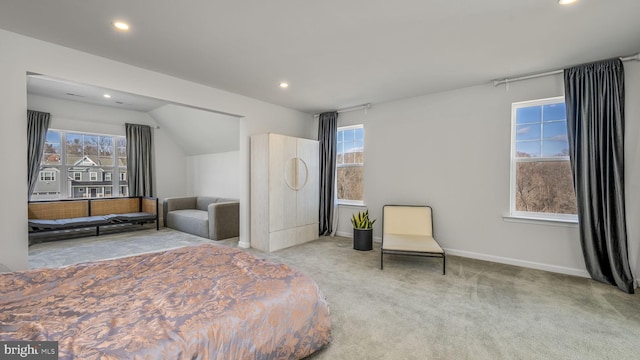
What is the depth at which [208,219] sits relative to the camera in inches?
201

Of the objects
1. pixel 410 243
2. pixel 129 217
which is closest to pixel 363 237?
pixel 410 243

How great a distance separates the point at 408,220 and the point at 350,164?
1621 mm

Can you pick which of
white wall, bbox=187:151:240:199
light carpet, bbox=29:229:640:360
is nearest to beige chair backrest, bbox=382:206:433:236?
light carpet, bbox=29:229:640:360

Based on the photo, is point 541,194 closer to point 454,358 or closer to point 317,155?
point 454,358

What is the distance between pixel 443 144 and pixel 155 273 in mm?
3957

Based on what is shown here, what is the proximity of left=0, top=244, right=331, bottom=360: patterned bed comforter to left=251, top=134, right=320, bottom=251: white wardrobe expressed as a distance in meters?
2.18

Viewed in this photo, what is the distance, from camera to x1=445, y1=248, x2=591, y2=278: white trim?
10.3 feet

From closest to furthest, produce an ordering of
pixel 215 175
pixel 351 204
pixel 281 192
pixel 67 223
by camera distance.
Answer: pixel 281 192 < pixel 67 223 < pixel 351 204 < pixel 215 175

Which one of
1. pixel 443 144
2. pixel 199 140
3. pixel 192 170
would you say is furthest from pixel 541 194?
pixel 192 170

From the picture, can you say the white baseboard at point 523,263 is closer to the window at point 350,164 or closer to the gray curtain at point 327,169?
the window at point 350,164

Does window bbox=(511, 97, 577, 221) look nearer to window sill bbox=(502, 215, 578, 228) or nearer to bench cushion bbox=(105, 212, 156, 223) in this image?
window sill bbox=(502, 215, 578, 228)

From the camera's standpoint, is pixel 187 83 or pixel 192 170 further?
pixel 192 170

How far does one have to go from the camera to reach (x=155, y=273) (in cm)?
183

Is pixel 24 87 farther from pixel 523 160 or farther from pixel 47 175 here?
pixel 523 160
